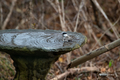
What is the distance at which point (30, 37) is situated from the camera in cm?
209

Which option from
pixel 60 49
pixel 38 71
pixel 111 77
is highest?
pixel 60 49

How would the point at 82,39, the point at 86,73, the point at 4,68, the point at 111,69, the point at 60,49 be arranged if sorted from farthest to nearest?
the point at 111,69, the point at 86,73, the point at 4,68, the point at 82,39, the point at 60,49

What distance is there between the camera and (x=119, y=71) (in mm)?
3035

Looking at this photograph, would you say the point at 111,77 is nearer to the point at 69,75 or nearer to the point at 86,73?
the point at 86,73

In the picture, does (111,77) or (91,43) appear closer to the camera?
(111,77)

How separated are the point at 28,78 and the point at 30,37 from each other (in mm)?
529

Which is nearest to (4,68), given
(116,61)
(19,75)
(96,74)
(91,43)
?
(19,75)

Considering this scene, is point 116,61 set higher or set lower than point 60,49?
lower

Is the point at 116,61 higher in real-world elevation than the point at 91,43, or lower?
lower

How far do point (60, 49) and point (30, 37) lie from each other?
26.2 inches

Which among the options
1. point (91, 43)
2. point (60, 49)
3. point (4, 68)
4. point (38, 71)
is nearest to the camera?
point (60, 49)

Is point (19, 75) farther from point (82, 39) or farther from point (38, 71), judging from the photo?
point (82, 39)

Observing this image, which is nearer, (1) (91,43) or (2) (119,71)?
(2) (119,71)

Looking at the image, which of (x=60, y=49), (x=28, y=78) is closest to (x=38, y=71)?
(x=28, y=78)
